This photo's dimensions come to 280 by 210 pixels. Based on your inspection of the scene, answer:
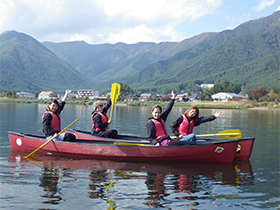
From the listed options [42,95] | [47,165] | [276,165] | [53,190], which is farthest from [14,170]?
[42,95]

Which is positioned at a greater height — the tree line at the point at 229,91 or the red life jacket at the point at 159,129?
the tree line at the point at 229,91

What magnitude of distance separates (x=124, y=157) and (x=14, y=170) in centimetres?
371

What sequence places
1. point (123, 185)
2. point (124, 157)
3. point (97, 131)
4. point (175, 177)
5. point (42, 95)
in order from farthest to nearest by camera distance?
point (42, 95)
point (97, 131)
point (124, 157)
point (175, 177)
point (123, 185)

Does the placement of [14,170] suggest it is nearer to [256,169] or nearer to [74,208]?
[74,208]

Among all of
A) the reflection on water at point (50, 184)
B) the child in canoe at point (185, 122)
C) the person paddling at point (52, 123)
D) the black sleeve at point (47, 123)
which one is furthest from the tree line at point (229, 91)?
the reflection on water at point (50, 184)

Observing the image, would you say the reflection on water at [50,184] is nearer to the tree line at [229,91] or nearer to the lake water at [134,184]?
the lake water at [134,184]

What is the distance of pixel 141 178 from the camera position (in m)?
8.80

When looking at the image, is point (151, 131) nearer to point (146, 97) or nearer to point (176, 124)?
point (176, 124)

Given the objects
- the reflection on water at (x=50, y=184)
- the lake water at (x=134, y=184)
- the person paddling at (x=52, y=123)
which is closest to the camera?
the lake water at (x=134, y=184)

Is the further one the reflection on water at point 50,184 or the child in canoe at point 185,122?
the child in canoe at point 185,122

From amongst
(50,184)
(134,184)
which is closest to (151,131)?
(134,184)

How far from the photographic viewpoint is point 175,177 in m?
9.00

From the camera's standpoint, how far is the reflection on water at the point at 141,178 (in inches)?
284

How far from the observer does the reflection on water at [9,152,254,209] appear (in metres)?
7.22
